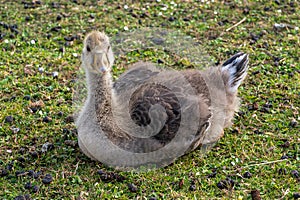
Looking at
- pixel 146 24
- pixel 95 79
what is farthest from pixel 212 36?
pixel 95 79

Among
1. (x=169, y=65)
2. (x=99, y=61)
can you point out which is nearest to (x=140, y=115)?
(x=99, y=61)

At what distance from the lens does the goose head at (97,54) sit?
5102 mm

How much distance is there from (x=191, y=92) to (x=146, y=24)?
2875mm

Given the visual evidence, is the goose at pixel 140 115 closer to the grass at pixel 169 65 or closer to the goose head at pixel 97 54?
the goose head at pixel 97 54

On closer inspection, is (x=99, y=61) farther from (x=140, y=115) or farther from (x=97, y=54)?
(x=140, y=115)

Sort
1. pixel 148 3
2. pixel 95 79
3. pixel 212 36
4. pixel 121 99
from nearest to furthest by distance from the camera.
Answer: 1. pixel 95 79
2. pixel 121 99
3. pixel 212 36
4. pixel 148 3

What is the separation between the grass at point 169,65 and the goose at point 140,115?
0.21m

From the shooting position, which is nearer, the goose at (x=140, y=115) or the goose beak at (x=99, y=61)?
the goose beak at (x=99, y=61)

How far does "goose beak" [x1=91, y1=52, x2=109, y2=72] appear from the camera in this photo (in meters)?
5.09

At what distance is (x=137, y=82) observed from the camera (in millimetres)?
5938

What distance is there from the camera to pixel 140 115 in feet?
17.9

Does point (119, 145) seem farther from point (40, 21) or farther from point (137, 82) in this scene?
point (40, 21)

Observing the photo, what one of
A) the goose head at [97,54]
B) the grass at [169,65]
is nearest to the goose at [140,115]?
the goose head at [97,54]

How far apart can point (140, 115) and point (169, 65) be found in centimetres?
215
